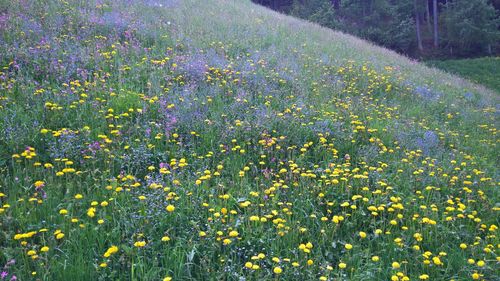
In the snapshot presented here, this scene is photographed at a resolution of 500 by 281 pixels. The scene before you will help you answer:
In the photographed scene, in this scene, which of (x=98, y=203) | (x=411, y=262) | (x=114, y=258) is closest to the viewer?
(x=114, y=258)

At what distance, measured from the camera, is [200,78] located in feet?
21.1

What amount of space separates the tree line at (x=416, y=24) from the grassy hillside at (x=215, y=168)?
997 inches

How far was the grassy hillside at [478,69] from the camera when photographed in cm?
2331

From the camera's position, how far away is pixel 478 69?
87.7 ft

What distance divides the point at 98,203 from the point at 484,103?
971 centimetres

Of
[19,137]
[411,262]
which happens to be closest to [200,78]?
[19,137]

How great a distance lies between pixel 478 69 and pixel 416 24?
11.6 metres

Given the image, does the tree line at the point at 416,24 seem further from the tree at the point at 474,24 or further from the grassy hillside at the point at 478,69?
the grassy hillside at the point at 478,69

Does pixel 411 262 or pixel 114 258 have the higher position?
pixel 411 262

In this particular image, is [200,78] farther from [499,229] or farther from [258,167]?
[499,229]

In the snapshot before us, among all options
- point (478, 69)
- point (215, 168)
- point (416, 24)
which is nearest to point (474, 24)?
point (416, 24)

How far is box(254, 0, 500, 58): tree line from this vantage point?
32.2 m

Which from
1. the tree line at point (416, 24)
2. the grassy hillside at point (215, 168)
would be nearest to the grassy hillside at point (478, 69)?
the tree line at point (416, 24)

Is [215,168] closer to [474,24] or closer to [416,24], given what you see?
[474,24]
